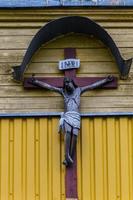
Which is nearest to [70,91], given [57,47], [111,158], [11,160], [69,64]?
[69,64]

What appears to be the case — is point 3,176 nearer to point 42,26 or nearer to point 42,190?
point 42,190

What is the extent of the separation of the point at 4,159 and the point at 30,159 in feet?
0.81

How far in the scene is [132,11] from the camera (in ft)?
29.0

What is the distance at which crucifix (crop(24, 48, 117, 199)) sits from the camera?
8391 millimetres

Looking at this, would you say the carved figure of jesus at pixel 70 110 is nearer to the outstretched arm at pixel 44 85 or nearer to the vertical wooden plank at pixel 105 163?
the outstretched arm at pixel 44 85

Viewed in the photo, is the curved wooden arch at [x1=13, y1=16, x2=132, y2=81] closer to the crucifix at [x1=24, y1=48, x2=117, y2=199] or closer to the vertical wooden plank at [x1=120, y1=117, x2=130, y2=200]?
the crucifix at [x1=24, y1=48, x2=117, y2=199]

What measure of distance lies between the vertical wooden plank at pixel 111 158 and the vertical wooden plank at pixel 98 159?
0.08 meters

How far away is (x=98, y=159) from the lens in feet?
27.9

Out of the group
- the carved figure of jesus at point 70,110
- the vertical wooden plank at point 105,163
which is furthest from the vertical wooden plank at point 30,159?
the vertical wooden plank at point 105,163

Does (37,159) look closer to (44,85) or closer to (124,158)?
(44,85)

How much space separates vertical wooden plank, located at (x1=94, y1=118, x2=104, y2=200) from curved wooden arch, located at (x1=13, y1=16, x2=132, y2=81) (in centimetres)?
54

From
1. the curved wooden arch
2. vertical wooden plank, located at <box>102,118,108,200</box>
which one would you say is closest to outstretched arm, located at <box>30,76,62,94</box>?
the curved wooden arch

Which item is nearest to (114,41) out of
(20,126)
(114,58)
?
(114,58)

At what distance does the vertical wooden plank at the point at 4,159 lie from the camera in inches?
332
